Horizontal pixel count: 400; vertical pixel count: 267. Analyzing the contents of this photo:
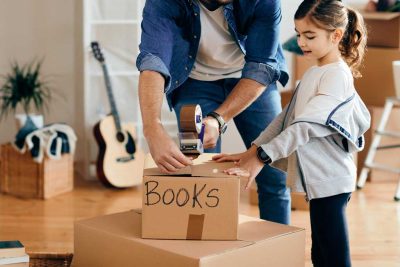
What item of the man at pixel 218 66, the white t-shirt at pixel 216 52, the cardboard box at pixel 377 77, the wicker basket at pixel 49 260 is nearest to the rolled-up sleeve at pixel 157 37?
the man at pixel 218 66

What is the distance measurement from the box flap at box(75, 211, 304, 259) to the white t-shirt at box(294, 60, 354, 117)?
312 mm

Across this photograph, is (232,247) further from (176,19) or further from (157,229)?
(176,19)

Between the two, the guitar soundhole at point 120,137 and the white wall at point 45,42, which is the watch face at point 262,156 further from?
the white wall at point 45,42

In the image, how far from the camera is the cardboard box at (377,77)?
4609 millimetres

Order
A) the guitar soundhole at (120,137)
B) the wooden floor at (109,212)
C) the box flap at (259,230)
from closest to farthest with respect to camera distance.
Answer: the box flap at (259,230) → the wooden floor at (109,212) → the guitar soundhole at (120,137)

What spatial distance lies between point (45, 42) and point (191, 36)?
2863 millimetres

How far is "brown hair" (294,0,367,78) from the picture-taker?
82.1 inches

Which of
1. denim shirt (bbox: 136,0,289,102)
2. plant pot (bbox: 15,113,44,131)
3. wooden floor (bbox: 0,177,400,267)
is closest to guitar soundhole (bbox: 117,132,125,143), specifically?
wooden floor (bbox: 0,177,400,267)

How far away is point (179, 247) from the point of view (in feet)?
6.15

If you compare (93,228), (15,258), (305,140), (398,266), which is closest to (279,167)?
(305,140)

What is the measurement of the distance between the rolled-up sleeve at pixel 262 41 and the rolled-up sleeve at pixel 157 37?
233 mm

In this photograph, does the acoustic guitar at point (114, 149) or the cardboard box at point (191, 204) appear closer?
the cardboard box at point (191, 204)

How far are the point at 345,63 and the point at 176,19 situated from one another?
512 millimetres

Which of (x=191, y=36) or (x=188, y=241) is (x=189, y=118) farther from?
(x=191, y=36)
